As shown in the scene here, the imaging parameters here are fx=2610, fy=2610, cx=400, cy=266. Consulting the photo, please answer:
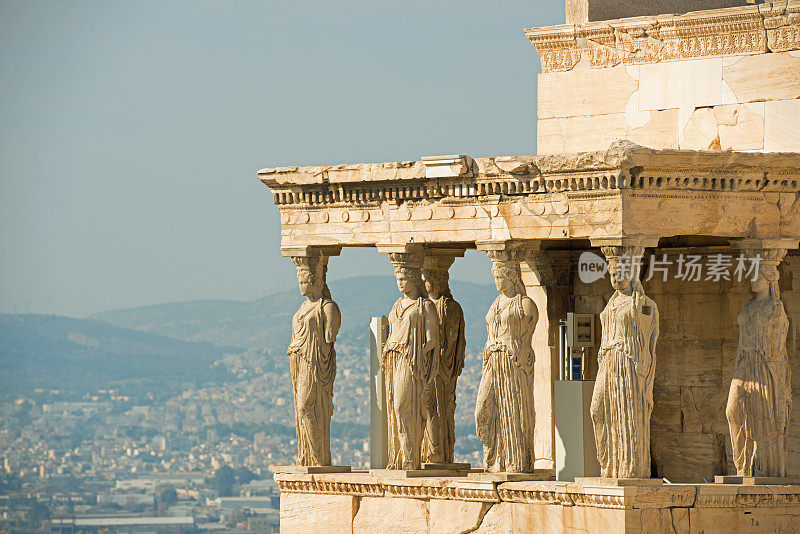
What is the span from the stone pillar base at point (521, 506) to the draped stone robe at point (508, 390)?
14.7 inches

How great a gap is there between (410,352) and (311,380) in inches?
52.0

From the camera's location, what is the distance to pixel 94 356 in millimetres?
60969

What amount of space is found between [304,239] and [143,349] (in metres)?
35.0

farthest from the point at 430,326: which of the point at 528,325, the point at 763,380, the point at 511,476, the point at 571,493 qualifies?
the point at 763,380

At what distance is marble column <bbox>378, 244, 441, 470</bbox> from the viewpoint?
1041 inches

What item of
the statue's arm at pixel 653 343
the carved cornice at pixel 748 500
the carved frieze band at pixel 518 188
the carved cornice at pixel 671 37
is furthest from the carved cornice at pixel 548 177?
the carved cornice at pixel 748 500

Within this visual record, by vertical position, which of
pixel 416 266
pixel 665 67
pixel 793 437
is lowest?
pixel 793 437

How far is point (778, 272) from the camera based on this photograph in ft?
85.5

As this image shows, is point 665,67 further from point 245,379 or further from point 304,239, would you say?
point 245,379

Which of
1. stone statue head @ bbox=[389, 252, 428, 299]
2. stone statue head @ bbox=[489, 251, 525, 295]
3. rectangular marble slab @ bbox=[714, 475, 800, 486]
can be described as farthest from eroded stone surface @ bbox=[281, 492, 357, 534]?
rectangular marble slab @ bbox=[714, 475, 800, 486]

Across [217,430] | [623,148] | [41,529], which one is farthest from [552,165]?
[217,430]

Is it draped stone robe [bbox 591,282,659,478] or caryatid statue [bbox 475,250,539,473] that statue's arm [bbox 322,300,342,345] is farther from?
draped stone robe [bbox 591,282,659,478]

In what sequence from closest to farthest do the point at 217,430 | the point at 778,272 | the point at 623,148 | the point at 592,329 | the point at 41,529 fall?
1. the point at 623,148
2. the point at 778,272
3. the point at 592,329
4. the point at 41,529
5. the point at 217,430

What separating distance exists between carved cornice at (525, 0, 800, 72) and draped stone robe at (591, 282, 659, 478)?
3.72 metres
